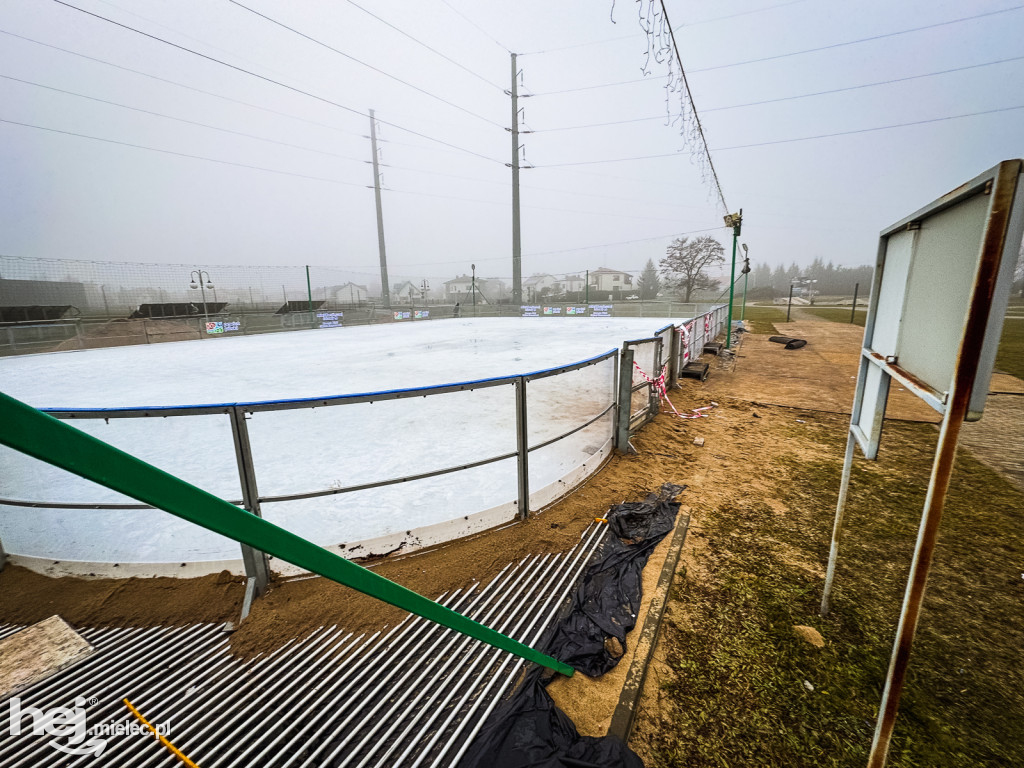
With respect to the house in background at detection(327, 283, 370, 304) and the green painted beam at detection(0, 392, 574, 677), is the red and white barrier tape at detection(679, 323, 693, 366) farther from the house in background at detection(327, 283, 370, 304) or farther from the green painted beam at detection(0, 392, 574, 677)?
the house in background at detection(327, 283, 370, 304)

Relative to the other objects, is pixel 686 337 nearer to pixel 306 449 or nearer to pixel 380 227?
pixel 306 449

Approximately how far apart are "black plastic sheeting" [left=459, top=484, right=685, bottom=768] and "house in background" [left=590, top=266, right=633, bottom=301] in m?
33.5

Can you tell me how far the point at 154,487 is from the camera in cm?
90

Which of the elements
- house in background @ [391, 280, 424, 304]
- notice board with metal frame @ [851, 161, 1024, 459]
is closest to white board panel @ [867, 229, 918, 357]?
notice board with metal frame @ [851, 161, 1024, 459]

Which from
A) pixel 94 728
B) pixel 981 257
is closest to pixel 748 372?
pixel 981 257

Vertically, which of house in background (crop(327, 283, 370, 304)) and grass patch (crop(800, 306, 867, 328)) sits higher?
house in background (crop(327, 283, 370, 304))

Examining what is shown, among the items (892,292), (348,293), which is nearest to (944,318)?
(892,292)

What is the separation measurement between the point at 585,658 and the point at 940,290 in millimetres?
2237

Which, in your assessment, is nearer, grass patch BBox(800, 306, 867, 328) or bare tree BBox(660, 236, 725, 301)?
grass patch BBox(800, 306, 867, 328)

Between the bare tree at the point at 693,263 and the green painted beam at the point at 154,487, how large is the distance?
159ft

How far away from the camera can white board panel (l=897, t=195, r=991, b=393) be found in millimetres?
1191

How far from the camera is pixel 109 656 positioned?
235 centimetres

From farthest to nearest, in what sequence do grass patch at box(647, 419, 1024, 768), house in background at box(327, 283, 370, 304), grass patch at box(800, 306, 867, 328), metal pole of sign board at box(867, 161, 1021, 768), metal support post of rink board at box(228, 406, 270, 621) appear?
house in background at box(327, 283, 370, 304) → grass patch at box(800, 306, 867, 328) → metal support post of rink board at box(228, 406, 270, 621) → grass patch at box(647, 419, 1024, 768) → metal pole of sign board at box(867, 161, 1021, 768)

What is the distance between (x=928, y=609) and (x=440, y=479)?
3.89 metres
